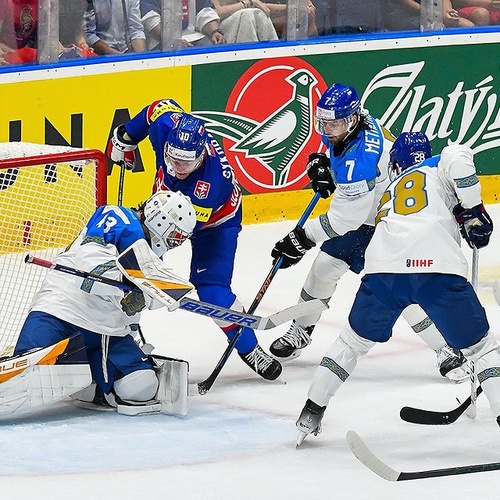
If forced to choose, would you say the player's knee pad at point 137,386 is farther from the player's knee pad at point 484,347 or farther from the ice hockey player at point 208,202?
the player's knee pad at point 484,347

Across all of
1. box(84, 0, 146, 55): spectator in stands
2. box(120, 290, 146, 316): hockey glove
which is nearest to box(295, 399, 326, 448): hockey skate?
box(120, 290, 146, 316): hockey glove

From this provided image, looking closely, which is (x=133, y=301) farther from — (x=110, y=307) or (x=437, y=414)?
(x=437, y=414)

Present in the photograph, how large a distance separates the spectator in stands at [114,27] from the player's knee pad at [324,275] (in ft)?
6.57

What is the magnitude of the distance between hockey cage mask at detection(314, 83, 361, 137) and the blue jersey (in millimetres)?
399

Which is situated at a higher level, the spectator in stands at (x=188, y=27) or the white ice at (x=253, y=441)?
the spectator in stands at (x=188, y=27)

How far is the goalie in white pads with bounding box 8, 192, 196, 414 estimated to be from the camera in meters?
4.61

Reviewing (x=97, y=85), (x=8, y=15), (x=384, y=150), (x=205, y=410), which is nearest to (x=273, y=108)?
(x=97, y=85)

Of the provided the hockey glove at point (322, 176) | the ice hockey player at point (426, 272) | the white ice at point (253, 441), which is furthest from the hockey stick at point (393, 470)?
the hockey glove at point (322, 176)

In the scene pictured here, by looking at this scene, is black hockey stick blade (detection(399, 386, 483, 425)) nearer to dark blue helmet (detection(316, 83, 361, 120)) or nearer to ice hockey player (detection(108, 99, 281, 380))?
ice hockey player (detection(108, 99, 281, 380))

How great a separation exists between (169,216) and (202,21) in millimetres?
2770

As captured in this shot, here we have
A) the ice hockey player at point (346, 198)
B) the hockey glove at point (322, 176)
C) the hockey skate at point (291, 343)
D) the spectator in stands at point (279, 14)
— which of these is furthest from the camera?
the spectator in stands at point (279, 14)

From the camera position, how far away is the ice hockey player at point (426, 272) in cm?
428

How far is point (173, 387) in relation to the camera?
4781 mm

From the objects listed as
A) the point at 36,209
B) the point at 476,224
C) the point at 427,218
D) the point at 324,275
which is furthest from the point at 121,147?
the point at 476,224
